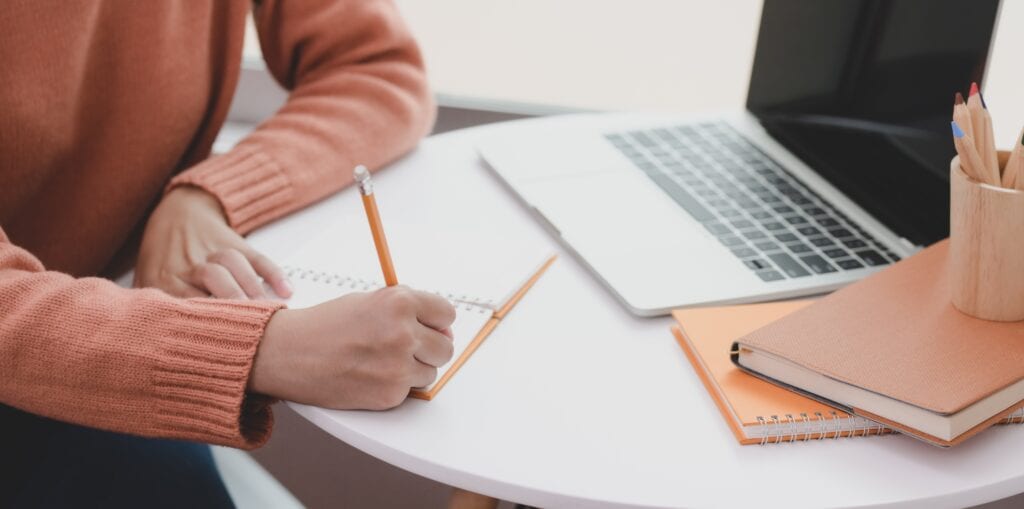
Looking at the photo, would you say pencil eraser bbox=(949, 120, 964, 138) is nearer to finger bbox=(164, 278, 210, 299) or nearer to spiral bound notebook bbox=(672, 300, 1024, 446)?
spiral bound notebook bbox=(672, 300, 1024, 446)

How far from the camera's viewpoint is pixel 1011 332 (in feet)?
2.08

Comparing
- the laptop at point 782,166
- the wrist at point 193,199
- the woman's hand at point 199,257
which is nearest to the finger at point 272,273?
the woman's hand at point 199,257

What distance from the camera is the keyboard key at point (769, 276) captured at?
0.75 m

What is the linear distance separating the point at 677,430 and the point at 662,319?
0.13 m

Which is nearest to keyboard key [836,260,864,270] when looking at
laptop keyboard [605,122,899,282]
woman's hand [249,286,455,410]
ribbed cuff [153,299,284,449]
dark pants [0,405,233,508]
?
laptop keyboard [605,122,899,282]

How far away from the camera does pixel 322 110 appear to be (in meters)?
0.95

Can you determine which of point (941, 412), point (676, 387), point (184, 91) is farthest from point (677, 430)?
point (184, 91)

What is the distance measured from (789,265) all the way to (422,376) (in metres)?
0.32

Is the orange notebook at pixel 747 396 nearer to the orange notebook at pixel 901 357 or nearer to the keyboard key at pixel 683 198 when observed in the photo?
the orange notebook at pixel 901 357

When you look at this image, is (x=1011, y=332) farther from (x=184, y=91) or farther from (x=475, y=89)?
(x=475, y=89)

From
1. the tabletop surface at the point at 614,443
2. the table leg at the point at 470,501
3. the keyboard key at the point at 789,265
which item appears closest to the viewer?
the tabletop surface at the point at 614,443

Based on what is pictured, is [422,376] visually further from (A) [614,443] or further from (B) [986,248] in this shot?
(B) [986,248]

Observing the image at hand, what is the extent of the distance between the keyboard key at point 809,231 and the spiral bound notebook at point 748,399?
0.15 metres

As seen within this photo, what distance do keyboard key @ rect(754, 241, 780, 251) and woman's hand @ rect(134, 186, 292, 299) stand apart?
1.24 ft
